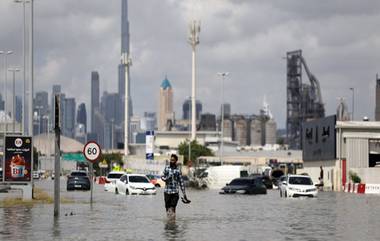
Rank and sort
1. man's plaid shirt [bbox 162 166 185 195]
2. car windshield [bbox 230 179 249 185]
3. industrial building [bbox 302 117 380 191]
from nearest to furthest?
man's plaid shirt [bbox 162 166 185 195]
car windshield [bbox 230 179 249 185]
industrial building [bbox 302 117 380 191]

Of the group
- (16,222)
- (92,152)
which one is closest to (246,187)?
(92,152)

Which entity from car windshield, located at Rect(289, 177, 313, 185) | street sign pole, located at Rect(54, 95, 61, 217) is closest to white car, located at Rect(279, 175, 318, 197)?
car windshield, located at Rect(289, 177, 313, 185)

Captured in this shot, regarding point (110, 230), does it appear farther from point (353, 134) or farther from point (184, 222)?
point (353, 134)

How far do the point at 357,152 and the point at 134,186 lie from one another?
114 ft

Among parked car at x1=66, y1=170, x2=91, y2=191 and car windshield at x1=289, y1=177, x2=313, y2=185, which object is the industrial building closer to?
parked car at x1=66, y1=170, x2=91, y2=191

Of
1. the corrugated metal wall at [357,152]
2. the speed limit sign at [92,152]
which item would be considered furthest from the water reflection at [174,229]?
the corrugated metal wall at [357,152]

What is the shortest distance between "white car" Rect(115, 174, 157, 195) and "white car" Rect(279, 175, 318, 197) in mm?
7670

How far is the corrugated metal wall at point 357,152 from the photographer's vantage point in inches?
3307

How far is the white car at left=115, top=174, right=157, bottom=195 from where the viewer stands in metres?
54.8

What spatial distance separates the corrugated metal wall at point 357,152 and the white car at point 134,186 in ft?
107

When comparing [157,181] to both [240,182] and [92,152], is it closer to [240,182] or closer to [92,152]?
[240,182]

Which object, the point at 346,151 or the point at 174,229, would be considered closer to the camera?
the point at 174,229

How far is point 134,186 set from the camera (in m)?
54.9

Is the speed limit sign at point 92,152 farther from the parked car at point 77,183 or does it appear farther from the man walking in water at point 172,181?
the parked car at point 77,183
